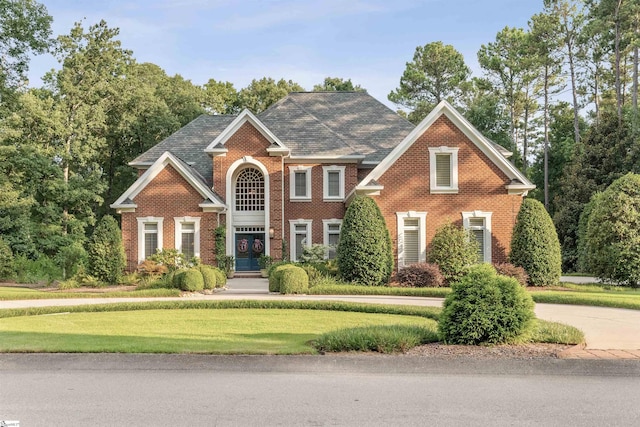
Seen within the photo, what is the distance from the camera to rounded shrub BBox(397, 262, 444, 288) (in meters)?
22.6

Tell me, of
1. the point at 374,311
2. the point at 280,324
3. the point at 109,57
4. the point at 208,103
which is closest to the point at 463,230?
the point at 374,311

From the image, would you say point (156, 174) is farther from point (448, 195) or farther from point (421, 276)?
point (448, 195)

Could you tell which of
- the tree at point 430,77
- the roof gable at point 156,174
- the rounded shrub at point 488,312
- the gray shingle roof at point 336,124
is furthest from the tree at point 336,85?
the rounded shrub at point 488,312

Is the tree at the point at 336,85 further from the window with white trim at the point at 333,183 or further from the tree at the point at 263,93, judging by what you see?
the window with white trim at the point at 333,183

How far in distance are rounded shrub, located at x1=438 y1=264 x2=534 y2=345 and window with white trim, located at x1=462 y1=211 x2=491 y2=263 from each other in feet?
53.4

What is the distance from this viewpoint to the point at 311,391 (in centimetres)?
707

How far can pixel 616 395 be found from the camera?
693 centimetres

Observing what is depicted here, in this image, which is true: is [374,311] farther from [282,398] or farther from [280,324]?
[282,398]

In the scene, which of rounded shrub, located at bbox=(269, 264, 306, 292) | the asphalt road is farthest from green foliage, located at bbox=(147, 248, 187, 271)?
the asphalt road

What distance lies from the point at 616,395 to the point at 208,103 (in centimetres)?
5115

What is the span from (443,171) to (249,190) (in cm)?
1086

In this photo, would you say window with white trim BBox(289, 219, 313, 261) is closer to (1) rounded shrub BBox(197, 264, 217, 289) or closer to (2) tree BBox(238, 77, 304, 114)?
(1) rounded shrub BBox(197, 264, 217, 289)

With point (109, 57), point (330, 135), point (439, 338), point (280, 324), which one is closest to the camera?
point (439, 338)

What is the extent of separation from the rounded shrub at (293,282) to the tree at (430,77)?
39.9 meters
